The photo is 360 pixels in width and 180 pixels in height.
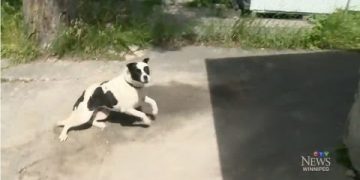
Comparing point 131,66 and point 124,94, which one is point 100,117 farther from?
point 131,66

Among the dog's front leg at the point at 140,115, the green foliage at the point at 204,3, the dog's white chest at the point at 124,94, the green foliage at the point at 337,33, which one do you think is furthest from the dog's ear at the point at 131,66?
the green foliage at the point at 204,3

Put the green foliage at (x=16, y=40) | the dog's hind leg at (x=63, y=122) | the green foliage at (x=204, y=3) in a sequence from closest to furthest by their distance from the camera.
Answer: the dog's hind leg at (x=63, y=122), the green foliage at (x=16, y=40), the green foliage at (x=204, y=3)

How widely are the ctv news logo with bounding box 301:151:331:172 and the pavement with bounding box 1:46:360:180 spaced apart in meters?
0.05

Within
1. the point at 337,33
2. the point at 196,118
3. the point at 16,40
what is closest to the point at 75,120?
the point at 196,118

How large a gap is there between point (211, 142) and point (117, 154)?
2.67ft

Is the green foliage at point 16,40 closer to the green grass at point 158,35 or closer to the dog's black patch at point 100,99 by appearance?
the green grass at point 158,35

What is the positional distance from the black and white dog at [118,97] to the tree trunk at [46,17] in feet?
5.96

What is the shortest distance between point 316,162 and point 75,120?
6.85 feet

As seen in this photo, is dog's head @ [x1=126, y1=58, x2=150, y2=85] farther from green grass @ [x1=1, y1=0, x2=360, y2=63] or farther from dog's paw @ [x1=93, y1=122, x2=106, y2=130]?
green grass @ [x1=1, y1=0, x2=360, y2=63]

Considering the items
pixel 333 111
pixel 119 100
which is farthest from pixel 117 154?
pixel 333 111

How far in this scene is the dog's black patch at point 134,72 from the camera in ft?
15.1

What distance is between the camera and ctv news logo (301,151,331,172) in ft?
14.2

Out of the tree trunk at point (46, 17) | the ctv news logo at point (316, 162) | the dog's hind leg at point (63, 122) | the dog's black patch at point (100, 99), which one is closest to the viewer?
the ctv news logo at point (316, 162)

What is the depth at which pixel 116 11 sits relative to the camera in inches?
285
